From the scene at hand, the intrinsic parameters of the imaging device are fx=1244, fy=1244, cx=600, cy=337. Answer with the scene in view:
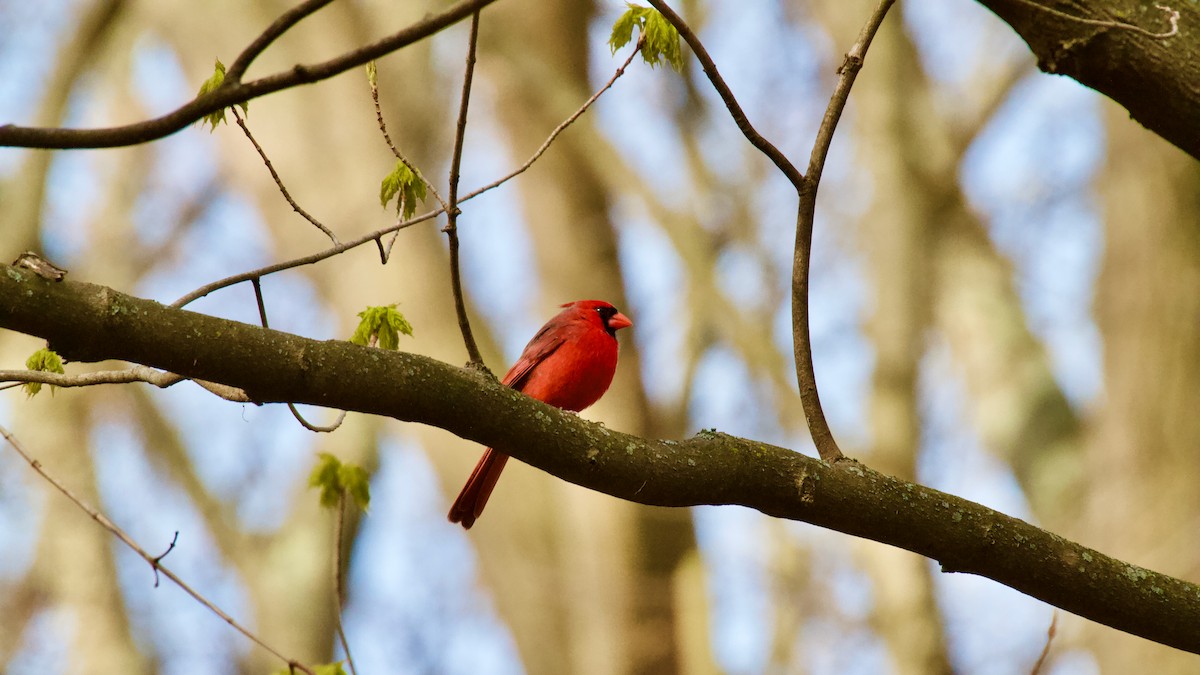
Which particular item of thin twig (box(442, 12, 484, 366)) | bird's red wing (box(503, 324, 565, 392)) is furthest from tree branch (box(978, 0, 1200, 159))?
bird's red wing (box(503, 324, 565, 392))

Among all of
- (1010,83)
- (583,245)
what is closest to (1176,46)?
Result: (583,245)

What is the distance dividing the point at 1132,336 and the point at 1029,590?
392cm

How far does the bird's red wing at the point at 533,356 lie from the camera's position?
15.5ft

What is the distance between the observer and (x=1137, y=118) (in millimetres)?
2695

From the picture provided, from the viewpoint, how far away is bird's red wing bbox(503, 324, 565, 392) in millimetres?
4723

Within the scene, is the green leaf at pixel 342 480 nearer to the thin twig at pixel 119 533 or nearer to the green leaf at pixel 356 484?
the green leaf at pixel 356 484

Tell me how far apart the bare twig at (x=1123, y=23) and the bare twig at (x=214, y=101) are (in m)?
1.30

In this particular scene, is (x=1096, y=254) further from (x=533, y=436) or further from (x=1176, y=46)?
(x=533, y=436)

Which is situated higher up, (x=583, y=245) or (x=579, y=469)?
(x=583, y=245)

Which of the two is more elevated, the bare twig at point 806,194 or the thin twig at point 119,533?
the bare twig at point 806,194

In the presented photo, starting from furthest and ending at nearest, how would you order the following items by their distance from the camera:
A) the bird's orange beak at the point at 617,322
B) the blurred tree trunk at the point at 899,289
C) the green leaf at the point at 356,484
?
the blurred tree trunk at the point at 899,289 < the bird's orange beak at the point at 617,322 < the green leaf at the point at 356,484

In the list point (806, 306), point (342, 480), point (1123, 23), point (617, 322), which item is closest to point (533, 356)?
point (617, 322)

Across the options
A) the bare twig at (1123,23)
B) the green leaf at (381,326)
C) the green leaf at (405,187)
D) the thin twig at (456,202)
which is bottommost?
the thin twig at (456,202)

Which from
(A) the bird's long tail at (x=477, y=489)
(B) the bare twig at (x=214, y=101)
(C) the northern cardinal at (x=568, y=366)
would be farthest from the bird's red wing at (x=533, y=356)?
(B) the bare twig at (x=214, y=101)
